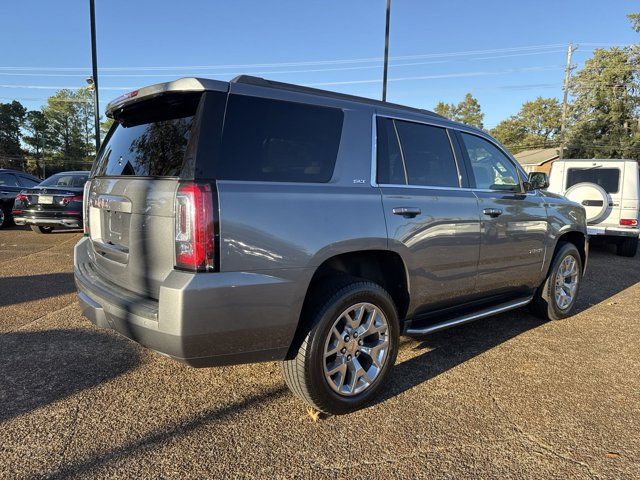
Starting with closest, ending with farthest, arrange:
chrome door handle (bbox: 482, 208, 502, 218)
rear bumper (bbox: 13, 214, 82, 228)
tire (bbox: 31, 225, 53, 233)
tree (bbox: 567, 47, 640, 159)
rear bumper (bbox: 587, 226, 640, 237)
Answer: chrome door handle (bbox: 482, 208, 502, 218), rear bumper (bbox: 587, 226, 640, 237), rear bumper (bbox: 13, 214, 82, 228), tire (bbox: 31, 225, 53, 233), tree (bbox: 567, 47, 640, 159)

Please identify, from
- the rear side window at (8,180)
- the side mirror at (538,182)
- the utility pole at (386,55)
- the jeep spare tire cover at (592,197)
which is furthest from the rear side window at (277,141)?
the rear side window at (8,180)

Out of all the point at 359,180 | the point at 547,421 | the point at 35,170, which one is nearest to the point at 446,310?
the point at 547,421

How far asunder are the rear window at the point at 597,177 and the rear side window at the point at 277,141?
865cm

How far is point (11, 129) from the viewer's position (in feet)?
188

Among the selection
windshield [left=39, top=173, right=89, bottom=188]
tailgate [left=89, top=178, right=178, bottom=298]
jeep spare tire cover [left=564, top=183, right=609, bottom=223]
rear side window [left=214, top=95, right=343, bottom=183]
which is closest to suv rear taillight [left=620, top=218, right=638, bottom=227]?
jeep spare tire cover [left=564, top=183, right=609, bottom=223]

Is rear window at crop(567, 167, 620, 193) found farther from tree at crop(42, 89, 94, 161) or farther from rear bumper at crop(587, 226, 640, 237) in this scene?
tree at crop(42, 89, 94, 161)

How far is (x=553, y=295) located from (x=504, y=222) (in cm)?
137

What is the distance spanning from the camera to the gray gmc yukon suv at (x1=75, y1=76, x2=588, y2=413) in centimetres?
239

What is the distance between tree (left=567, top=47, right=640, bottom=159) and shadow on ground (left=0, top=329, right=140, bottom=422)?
138 feet

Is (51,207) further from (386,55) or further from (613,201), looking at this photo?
(613,201)

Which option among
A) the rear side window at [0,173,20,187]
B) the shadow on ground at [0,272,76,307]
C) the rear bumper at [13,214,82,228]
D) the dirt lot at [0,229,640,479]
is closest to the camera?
the dirt lot at [0,229,640,479]

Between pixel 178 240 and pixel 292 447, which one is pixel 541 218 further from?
pixel 178 240

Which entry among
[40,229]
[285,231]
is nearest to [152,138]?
[285,231]

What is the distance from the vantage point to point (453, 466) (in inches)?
96.3
